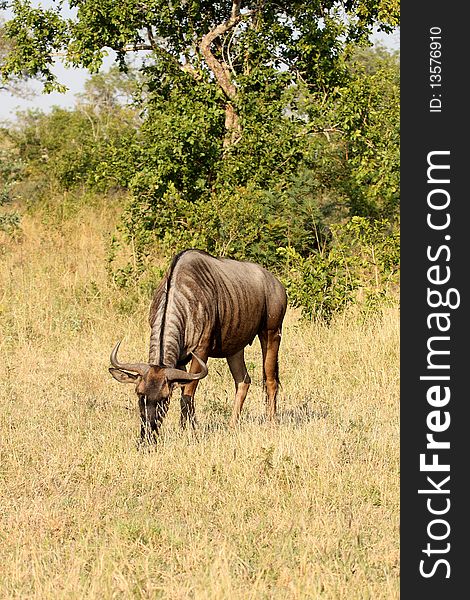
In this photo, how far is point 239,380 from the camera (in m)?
9.22

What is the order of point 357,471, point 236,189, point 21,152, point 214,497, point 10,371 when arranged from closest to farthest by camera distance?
point 214,497, point 357,471, point 10,371, point 236,189, point 21,152

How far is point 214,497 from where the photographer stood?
20.4 ft

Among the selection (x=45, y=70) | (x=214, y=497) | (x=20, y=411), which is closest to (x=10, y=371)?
(x=20, y=411)

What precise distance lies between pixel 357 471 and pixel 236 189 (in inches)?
291

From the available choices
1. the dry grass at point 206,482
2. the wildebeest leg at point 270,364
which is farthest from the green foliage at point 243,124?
the wildebeest leg at point 270,364

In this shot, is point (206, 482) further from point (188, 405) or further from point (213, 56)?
point (213, 56)

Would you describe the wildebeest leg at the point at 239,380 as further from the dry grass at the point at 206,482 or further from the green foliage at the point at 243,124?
the green foliage at the point at 243,124

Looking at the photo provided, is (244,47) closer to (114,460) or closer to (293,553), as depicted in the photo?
(114,460)

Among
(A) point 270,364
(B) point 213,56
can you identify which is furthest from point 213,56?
(A) point 270,364

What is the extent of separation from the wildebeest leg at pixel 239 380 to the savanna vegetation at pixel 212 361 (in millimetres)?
188

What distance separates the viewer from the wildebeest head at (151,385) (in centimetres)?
720

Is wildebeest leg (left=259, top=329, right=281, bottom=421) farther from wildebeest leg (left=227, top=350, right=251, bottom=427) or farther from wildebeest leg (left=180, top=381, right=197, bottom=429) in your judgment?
wildebeest leg (left=180, top=381, right=197, bottom=429)

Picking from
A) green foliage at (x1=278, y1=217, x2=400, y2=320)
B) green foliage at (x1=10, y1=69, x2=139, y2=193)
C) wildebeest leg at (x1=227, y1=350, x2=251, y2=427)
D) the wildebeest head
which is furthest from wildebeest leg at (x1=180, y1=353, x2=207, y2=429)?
green foliage at (x1=10, y1=69, x2=139, y2=193)

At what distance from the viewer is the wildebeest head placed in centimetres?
720
